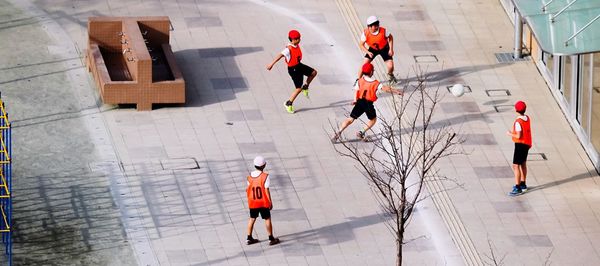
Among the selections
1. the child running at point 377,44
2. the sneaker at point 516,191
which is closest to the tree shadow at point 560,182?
the sneaker at point 516,191

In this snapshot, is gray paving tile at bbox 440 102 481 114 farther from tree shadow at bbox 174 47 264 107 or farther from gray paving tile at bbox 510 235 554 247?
gray paving tile at bbox 510 235 554 247

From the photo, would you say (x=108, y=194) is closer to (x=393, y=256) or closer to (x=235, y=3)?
(x=393, y=256)

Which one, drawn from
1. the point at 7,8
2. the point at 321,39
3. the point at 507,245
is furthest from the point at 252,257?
the point at 7,8

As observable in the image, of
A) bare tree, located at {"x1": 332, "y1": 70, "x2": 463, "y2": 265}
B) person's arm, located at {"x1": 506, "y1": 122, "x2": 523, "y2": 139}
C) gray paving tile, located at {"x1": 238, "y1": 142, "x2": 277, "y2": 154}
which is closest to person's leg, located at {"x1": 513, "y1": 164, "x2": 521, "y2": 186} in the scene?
person's arm, located at {"x1": 506, "y1": 122, "x2": 523, "y2": 139}

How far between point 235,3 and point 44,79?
580 cm

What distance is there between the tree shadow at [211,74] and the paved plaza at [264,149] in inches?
1.7

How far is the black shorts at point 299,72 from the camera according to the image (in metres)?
34.0

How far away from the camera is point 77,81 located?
35.4 meters

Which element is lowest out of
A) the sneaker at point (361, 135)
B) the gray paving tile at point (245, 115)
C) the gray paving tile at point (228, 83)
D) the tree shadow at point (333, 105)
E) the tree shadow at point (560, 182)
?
the tree shadow at point (560, 182)

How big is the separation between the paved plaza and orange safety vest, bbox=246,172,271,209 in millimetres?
917

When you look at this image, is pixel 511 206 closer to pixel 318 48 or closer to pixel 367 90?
pixel 367 90

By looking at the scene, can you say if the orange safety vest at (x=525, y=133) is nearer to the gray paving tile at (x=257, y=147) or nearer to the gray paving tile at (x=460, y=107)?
the gray paving tile at (x=460, y=107)

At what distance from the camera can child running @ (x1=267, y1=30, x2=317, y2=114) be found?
3353cm

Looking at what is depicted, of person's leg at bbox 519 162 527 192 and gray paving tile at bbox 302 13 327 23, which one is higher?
person's leg at bbox 519 162 527 192
